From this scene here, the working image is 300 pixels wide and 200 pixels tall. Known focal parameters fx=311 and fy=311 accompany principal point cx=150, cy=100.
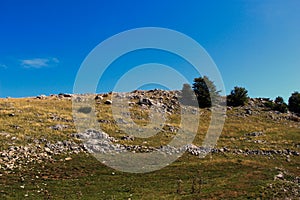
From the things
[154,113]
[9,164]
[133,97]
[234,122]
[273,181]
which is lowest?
[273,181]

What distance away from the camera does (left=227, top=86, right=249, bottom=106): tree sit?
96.5 m

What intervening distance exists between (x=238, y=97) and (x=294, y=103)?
18.0 metres

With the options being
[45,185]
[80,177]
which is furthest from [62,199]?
[80,177]

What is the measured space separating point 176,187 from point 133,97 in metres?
59.0

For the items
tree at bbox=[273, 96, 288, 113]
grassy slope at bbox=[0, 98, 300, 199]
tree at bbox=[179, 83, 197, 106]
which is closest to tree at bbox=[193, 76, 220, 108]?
tree at bbox=[179, 83, 197, 106]

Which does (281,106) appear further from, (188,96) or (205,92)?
(188,96)

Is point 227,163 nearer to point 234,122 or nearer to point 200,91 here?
point 234,122

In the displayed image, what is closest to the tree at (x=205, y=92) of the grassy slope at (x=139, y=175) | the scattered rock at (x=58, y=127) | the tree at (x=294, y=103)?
the tree at (x=294, y=103)

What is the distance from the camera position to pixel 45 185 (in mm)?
29844

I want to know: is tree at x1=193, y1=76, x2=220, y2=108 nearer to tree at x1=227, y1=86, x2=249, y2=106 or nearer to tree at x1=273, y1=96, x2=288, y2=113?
tree at x1=227, y1=86, x2=249, y2=106

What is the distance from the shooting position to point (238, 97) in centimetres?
9756

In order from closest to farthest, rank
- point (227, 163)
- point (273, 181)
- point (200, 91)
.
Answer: point (273, 181)
point (227, 163)
point (200, 91)

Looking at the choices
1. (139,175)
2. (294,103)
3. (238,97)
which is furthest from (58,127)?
(294,103)

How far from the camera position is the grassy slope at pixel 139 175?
92.7 feet
